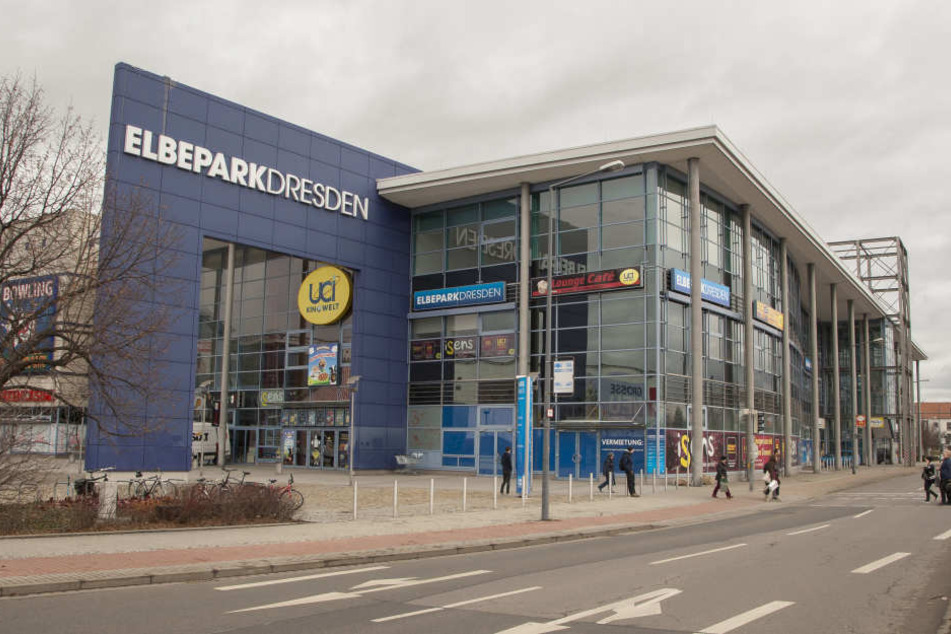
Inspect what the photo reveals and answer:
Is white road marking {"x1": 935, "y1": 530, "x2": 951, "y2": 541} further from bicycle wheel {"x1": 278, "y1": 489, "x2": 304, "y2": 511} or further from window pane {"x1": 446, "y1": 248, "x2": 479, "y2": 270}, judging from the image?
window pane {"x1": 446, "y1": 248, "x2": 479, "y2": 270}

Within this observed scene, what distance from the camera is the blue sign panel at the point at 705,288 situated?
35.9 m

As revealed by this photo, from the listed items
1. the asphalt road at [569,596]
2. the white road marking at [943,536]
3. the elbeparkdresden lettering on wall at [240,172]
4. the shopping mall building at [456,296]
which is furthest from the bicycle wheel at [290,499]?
the elbeparkdresden lettering on wall at [240,172]

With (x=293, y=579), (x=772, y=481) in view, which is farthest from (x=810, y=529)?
(x=293, y=579)

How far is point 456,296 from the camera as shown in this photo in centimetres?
4159

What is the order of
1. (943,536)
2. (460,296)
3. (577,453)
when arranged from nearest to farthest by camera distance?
→ 1. (943,536)
2. (577,453)
3. (460,296)

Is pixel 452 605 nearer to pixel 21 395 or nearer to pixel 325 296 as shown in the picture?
pixel 21 395

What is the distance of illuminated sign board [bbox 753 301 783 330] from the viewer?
142 ft

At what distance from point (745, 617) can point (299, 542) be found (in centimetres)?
890

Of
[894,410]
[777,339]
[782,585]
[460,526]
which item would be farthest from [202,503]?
[894,410]

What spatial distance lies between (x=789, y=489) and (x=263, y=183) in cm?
2667

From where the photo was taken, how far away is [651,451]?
114 feet

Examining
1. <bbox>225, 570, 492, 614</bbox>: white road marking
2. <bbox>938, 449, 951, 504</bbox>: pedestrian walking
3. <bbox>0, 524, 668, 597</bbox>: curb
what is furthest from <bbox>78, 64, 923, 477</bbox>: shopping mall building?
<bbox>225, 570, 492, 614</bbox>: white road marking

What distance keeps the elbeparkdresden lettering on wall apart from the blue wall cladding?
4 cm

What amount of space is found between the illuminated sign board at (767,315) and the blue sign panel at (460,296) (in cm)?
1401
